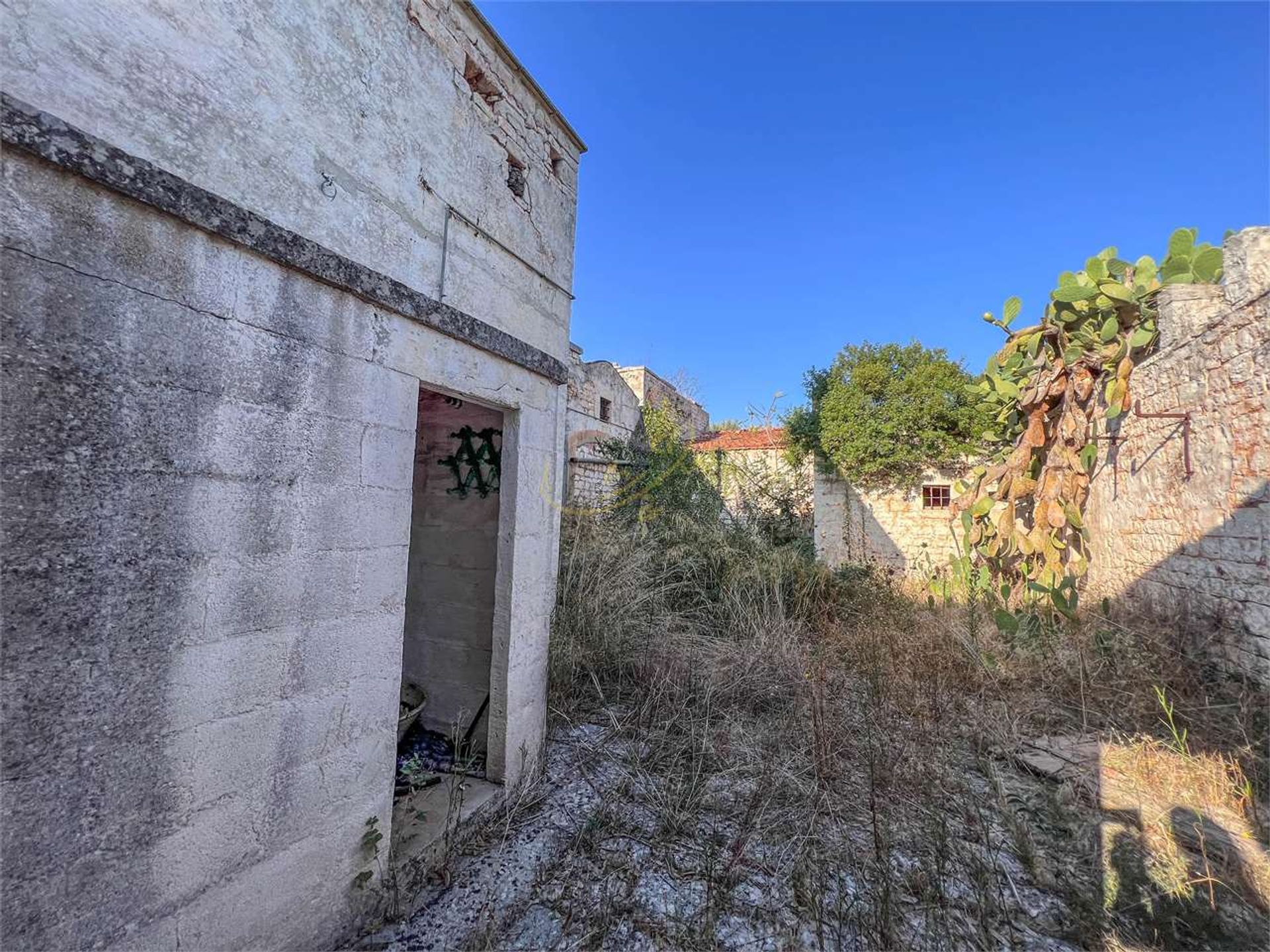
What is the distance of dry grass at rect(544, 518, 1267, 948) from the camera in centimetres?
226

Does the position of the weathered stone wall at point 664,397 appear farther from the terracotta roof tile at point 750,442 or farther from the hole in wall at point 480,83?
the hole in wall at point 480,83

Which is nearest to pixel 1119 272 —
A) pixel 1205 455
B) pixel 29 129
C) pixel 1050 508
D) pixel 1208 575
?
pixel 1205 455

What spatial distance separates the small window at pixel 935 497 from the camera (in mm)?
9430

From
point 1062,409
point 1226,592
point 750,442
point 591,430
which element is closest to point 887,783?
point 1226,592

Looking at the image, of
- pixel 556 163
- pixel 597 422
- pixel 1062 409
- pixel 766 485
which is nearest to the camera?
pixel 556 163

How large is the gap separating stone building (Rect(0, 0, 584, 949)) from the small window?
9040 millimetres

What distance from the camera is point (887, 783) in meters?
3.17

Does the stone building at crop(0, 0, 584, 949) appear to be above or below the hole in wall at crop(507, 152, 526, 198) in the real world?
below

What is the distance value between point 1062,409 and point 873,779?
14.3ft

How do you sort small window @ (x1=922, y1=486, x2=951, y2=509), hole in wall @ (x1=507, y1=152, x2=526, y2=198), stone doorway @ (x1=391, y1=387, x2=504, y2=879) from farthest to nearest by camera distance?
small window @ (x1=922, y1=486, x2=951, y2=509) < stone doorway @ (x1=391, y1=387, x2=504, y2=879) < hole in wall @ (x1=507, y1=152, x2=526, y2=198)

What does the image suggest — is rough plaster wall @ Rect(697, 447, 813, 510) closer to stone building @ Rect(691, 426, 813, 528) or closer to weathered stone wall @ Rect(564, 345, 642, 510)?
stone building @ Rect(691, 426, 813, 528)

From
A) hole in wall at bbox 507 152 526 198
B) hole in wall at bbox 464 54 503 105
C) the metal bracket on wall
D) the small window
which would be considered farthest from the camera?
the small window

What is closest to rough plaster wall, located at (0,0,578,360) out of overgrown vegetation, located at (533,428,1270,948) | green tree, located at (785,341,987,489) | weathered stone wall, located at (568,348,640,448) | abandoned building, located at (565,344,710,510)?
overgrown vegetation, located at (533,428,1270,948)

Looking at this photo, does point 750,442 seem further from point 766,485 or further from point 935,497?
point 935,497
